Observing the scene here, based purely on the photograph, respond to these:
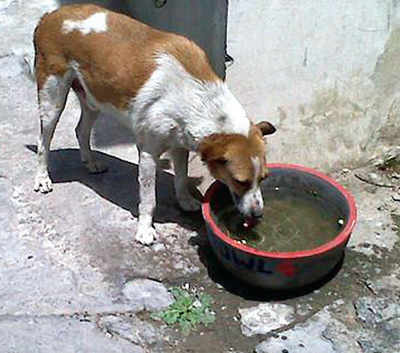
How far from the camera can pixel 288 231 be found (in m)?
4.41

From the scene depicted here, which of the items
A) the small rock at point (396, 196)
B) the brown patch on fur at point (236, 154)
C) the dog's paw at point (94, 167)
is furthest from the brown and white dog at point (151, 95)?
the small rock at point (396, 196)

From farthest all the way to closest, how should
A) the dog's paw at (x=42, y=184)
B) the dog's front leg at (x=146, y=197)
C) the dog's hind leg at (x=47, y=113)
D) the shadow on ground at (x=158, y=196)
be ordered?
the dog's paw at (x=42, y=184)
the dog's hind leg at (x=47, y=113)
the dog's front leg at (x=146, y=197)
the shadow on ground at (x=158, y=196)

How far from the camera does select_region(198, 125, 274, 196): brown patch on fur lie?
13.2 ft

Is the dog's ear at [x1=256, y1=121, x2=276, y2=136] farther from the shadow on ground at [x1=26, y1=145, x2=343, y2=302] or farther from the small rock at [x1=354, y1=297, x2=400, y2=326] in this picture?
the small rock at [x1=354, y1=297, x2=400, y2=326]

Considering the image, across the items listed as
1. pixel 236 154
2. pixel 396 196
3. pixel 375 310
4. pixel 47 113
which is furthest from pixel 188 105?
pixel 396 196

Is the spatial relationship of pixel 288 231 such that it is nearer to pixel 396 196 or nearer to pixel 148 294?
pixel 148 294

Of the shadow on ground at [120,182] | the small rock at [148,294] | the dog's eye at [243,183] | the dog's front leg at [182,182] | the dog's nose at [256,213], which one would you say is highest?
the dog's eye at [243,183]

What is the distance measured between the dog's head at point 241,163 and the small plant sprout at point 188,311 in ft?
1.70

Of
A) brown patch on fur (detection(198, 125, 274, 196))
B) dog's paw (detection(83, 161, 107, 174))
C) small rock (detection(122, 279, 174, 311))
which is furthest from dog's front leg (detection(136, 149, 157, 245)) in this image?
dog's paw (detection(83, 161, 107, 174))

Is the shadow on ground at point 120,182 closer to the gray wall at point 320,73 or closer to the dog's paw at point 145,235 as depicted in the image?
the dog's paw at point 145,235

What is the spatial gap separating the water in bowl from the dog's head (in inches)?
10.5

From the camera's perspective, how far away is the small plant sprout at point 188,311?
402cm

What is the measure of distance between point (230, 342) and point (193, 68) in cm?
147

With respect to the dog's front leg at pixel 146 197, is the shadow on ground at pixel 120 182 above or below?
below
